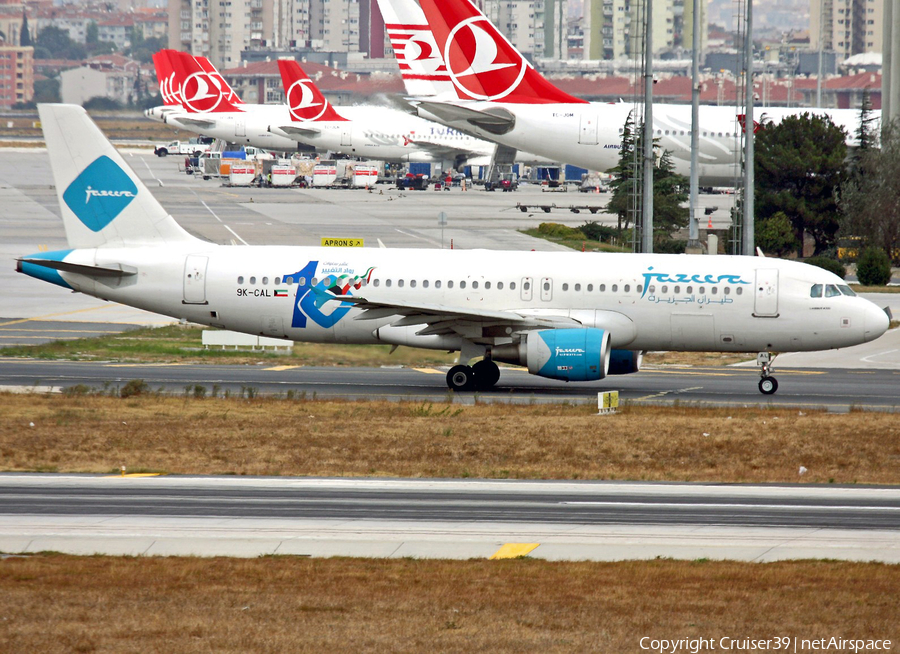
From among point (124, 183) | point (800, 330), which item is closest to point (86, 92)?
point (124, 183)

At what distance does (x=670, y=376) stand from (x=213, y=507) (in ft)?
66.7

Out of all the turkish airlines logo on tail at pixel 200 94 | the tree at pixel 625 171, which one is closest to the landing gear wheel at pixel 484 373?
the tree at pixel 625 171

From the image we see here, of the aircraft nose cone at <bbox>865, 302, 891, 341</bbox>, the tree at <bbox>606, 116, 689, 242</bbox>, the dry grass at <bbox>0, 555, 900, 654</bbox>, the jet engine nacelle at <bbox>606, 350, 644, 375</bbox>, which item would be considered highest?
the tree at <bbox>606, 116, 689, 242</bbox>

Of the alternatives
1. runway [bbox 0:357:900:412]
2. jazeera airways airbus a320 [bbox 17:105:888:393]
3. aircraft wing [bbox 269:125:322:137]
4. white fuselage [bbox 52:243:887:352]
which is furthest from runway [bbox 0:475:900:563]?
aircraft wing [bbox 269:125:322:137]

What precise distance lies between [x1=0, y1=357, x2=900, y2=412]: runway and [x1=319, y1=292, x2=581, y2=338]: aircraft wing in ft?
6.08

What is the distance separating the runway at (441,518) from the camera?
54.2ft

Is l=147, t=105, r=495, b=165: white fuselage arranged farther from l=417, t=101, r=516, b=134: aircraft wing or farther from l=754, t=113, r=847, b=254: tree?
l=754, t=113, r=847, b=254: tree

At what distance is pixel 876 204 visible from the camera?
60.2 m

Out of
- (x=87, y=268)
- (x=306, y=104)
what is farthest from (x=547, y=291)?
(x=306, y=104)

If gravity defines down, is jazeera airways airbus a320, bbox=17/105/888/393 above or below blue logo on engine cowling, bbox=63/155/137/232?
below

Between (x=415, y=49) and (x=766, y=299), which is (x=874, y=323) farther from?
(x=415, y=49)

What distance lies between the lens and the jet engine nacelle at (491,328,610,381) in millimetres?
29938

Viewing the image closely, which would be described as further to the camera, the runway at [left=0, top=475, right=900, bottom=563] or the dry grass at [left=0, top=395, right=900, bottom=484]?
the dry grass at [left=0, top=395, right=900, bottom=484]

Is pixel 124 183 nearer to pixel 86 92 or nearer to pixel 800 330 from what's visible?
pixel 800 330
